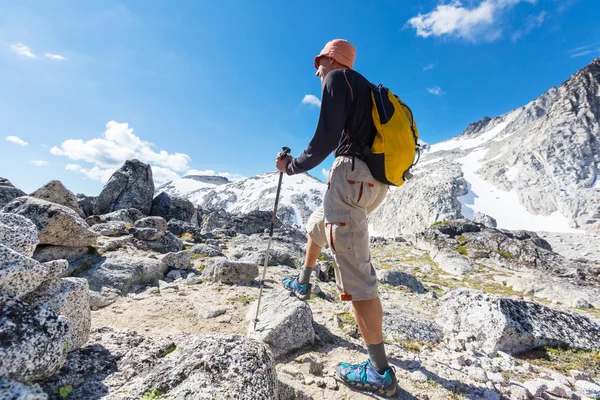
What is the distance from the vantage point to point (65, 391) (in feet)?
7.65

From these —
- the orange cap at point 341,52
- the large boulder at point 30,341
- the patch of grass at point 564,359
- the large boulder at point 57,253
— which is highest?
the orange cap at point 341,52

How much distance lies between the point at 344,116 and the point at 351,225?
1.41 m

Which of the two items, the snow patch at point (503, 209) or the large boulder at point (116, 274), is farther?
the snow patch at point (503, 209)

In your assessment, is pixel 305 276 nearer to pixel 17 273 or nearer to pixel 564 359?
pixel 17 273

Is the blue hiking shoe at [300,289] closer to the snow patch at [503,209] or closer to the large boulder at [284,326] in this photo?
the large boulder at [284,326]

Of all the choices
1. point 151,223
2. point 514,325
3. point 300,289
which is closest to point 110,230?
point 151,223

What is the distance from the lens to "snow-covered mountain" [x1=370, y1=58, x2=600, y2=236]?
9562 centimetres

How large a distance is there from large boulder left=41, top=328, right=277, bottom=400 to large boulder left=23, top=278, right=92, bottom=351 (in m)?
0.18

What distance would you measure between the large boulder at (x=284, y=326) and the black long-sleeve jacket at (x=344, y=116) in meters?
2.60

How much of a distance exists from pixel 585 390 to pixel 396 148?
4230mm

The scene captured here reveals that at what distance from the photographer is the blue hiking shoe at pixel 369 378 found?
3.38 meters

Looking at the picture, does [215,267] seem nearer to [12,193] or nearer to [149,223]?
[149,223]

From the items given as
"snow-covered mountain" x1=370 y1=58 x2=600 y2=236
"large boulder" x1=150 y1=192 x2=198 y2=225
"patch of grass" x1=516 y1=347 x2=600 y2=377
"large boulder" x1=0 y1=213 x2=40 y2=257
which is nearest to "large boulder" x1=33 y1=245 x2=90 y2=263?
"large boulder" x1=0 y1=213 x2=40 y2=257

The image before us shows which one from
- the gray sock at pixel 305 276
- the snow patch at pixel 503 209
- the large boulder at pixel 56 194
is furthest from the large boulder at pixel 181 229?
the snow patch at pixel 503 209
